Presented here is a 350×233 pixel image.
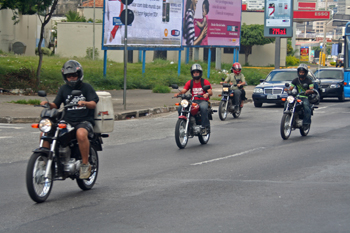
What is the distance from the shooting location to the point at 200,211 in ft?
19.9

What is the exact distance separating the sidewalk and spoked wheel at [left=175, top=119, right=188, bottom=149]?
5616 mm

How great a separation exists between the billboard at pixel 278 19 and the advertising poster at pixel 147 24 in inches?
375

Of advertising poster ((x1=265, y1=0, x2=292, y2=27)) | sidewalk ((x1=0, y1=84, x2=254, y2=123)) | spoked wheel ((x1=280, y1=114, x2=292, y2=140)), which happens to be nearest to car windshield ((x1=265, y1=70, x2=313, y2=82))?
sidewalk ((x1=0, y1=84, x2=254, y2=123))

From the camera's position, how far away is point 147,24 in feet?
85.6

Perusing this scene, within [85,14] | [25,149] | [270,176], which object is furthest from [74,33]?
[270,176]

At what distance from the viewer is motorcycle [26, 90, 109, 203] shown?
6281 mm

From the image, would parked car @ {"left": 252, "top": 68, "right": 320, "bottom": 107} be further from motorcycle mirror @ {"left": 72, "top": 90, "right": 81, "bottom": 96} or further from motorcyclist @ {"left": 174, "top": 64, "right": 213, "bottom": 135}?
motorcycle mirror @ {"left": 72, "top": 90, "right": 81, "bottom": 96}

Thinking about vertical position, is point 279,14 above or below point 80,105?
above

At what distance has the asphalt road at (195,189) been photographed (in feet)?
18.4

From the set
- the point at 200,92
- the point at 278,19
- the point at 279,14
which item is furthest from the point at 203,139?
the point at 279,14

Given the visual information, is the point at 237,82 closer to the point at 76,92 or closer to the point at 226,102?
the point at 226,102

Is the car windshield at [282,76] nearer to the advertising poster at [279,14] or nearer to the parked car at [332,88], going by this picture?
the parked car at [332,88]

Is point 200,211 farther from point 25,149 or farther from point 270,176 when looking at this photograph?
point 25,149

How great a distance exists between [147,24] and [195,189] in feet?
64.5
